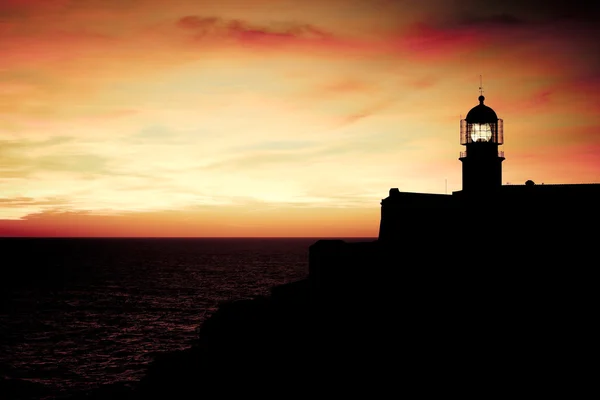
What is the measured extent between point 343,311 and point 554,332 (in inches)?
390

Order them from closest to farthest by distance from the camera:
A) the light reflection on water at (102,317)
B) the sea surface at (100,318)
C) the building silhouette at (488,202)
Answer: the building silhouette at (488,202) < the sea surface at (100,318) < the light reflection on water at (102,317)

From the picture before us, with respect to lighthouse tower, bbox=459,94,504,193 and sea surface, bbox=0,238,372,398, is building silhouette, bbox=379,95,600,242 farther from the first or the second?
sea surface, bbox=0,238,372,398

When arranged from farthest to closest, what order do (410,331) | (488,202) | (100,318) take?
(100,318) → (488,202) → (410,331)

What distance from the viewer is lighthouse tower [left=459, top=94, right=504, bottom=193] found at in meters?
35.3

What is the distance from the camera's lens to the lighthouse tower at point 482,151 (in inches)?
1390

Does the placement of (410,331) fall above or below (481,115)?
below

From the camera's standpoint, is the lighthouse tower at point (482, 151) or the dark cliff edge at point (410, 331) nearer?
the dark cliff edge at point (410, 331)

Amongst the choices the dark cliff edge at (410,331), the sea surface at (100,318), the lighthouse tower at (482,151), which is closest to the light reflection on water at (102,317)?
the sea surface at (100,318)

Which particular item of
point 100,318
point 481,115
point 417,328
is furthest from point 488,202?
point 100,318

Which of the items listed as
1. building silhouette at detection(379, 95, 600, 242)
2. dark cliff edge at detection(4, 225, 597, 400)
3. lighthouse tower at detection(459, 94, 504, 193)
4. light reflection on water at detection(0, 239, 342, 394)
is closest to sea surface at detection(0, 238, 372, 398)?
light reflection on water at detection(0, 239, 342, 394)

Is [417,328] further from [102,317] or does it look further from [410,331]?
[102,317]

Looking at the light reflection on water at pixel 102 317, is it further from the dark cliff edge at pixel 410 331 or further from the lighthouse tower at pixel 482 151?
the lighthouse tower at pixel 482 151

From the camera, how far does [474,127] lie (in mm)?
36188

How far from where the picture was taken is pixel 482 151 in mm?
35344
